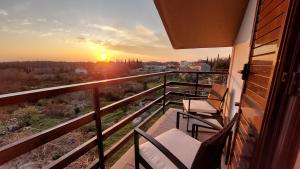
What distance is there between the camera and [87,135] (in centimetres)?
404

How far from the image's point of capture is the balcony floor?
165cm

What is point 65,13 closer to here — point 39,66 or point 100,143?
point 39,66

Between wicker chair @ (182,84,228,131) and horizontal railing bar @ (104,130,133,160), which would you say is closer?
horizontal railing bar @ (104,130,133,160)

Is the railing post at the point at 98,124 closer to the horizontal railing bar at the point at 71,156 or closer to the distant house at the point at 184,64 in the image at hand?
the horizontal railing bar at the point at 71,156

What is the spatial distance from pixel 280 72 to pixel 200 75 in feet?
9.28

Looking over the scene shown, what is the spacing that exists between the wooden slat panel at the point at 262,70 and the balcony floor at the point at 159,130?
126cm

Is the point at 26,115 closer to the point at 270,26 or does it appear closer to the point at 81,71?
the point at 81,71

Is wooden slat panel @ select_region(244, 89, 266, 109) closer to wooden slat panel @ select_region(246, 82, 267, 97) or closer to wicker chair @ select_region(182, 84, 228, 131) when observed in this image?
wooden slat panel @ select_region(246, 82, 267, 97)

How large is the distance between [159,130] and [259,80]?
1916mm

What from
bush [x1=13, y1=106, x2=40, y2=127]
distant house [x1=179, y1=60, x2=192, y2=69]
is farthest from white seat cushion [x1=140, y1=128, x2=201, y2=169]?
bush [x1=13, y1=106, x2=40, y2=127]

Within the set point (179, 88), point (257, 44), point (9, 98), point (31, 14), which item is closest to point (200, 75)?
point (179, 88)

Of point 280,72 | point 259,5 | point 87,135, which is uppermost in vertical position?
point 259,5

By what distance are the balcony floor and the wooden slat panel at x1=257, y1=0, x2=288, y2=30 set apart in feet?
5.09

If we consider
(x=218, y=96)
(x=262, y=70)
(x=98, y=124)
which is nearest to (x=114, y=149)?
(x=98, y=124)
